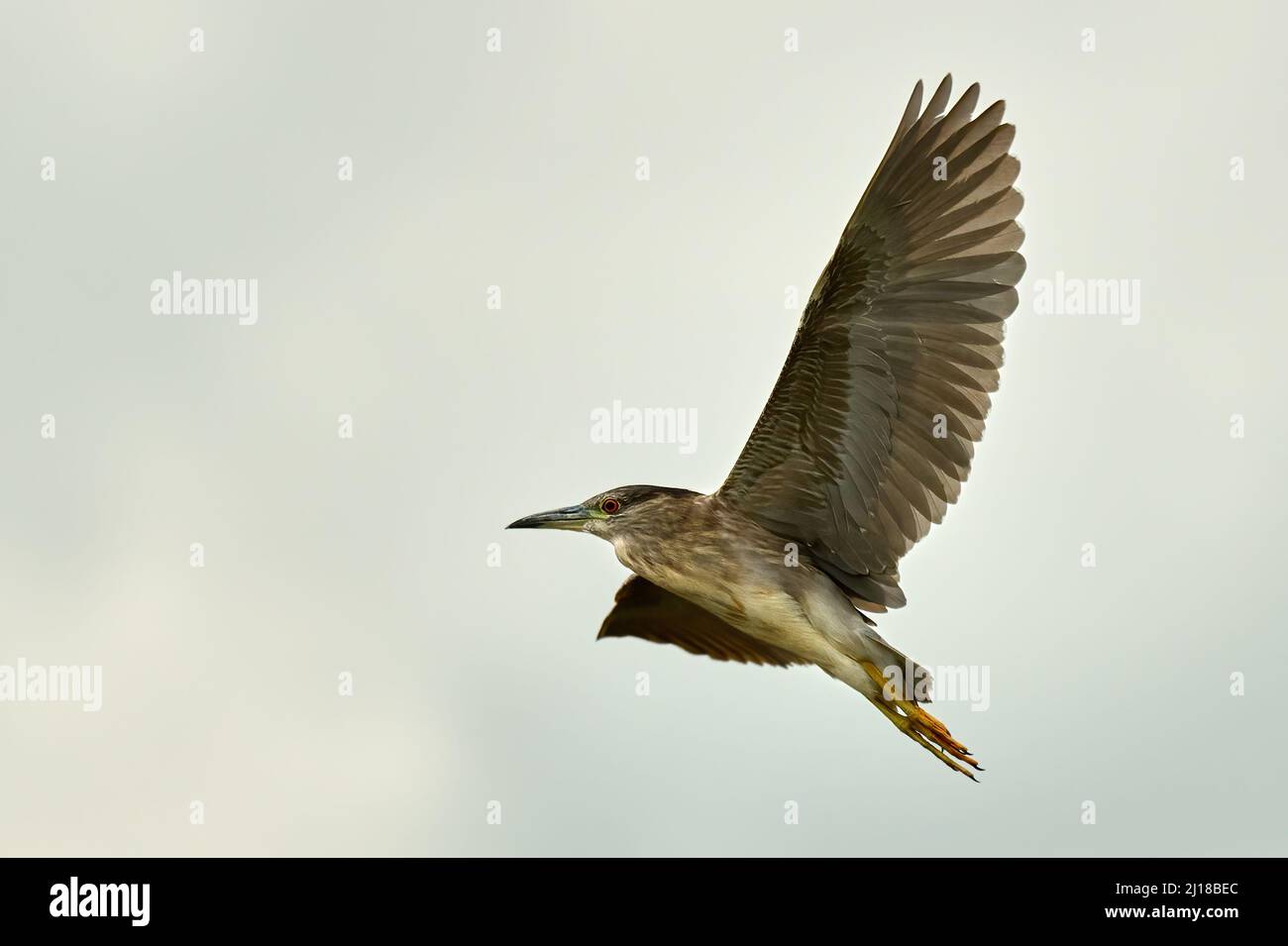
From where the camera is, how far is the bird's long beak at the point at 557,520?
1271 centimetres

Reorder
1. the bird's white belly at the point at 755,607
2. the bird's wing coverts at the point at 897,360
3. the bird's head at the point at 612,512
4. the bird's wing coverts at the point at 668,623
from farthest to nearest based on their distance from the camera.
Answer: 1. the bird's wing coverts at the point at 668,623
2. the bird's head at the point at 612,512
3. the bird's white belly at the point at 755,607
4. the bird's wing coverts at the point at 897,360

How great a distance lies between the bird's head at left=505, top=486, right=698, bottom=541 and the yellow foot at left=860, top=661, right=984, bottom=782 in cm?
216

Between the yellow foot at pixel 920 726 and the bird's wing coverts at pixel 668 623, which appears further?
the bird's wing coverts at pixel 668 623

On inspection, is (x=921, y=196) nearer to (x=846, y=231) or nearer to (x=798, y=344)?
(x=846, y=231)

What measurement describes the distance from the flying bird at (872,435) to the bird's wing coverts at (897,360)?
0.04 ft

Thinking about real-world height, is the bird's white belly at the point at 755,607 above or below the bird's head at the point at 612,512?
below

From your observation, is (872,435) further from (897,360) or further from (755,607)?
(755,607)

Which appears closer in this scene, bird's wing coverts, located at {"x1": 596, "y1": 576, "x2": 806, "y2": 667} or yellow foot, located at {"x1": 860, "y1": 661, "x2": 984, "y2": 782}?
yellow foot, located at {"x1": 860, "y1": 661, "x2": 984, "y2": 782}

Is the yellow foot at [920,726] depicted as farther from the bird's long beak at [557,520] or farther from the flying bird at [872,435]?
the bird's long beak at [557,520]

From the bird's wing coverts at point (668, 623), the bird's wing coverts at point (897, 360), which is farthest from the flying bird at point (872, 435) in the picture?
the bird's wing coverts at point (668, 623)

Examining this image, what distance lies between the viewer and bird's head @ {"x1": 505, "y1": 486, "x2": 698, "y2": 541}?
1234cm

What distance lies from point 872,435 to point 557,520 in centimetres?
294

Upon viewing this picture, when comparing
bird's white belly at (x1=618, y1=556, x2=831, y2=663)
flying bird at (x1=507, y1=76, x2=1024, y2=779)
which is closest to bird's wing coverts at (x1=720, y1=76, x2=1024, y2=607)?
flying bird at (x1=507, y1=76, x2=1024, y2=779)

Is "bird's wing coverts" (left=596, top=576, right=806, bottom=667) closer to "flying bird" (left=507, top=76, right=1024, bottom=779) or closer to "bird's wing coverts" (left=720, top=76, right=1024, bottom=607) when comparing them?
"flying bird" (left=507, top=76, right=1024, bottom=779)
